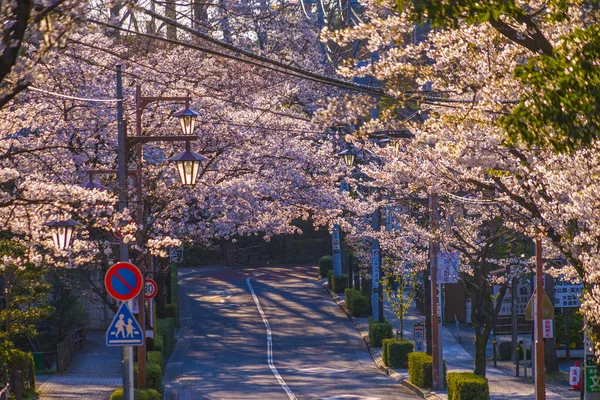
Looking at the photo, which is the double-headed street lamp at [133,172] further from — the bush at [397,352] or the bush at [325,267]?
the bush at [325,267]

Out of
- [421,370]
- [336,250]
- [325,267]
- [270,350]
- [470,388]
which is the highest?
[336,250]

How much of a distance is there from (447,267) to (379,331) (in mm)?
9487

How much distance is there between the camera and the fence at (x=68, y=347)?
27.4 meters

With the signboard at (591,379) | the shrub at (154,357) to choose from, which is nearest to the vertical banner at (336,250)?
the shrub at (154,357)

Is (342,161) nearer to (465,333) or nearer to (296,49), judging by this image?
(296,49)

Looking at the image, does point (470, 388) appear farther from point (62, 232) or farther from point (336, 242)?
point (336, 242)

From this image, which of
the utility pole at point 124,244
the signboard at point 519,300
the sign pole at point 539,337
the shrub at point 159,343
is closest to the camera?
the utility pole at point 124,244

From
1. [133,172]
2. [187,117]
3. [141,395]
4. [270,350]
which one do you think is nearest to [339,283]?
[270,350]

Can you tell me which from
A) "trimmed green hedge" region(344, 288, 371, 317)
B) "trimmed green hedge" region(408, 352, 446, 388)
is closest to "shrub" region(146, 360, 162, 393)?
"trimmed green hedge" region(408, 352, 446, 388)

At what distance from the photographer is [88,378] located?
2636 cm

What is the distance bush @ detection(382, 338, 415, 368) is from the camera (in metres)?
28.7

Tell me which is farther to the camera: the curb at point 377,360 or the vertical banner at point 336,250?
the vertical banner at point 336,250

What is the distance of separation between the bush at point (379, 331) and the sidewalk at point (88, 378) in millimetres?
Answer: 8827

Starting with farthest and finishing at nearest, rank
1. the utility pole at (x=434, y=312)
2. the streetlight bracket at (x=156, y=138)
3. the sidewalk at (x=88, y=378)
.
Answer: the sidewalk at (x=88, y=378), the utility pole at (x=434, y=312), the streetlight bracket at (x=156, y=138)
